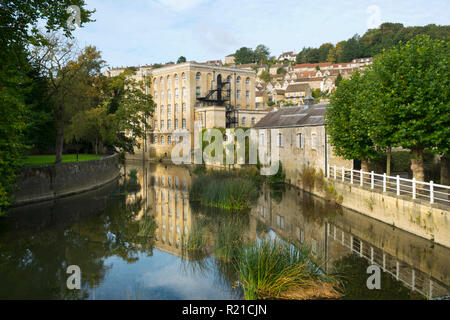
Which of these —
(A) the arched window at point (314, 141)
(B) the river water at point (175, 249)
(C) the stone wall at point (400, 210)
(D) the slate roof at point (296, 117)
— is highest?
(D) the slate roof at point (296, 117)

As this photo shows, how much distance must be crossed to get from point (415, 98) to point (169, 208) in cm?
1280

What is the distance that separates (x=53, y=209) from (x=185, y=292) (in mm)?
12990

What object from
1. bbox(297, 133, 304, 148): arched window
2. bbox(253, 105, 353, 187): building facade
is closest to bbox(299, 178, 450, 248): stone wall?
bbox(253, 105, 353, 187): building facade

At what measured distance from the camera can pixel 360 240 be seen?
44.8 ft

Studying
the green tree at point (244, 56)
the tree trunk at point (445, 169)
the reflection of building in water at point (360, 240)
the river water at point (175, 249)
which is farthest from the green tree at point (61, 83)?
the green tree at point (244, 56)

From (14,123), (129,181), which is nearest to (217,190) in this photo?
(14,123)

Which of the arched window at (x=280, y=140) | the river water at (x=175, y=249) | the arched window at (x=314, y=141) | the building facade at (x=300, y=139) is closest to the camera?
the river water at (x=175, y=249)

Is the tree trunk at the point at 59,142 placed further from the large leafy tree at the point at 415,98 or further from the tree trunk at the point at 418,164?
the tree trunk at the point at 418,164

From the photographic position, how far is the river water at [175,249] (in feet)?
30.7

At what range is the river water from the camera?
30.7 ft

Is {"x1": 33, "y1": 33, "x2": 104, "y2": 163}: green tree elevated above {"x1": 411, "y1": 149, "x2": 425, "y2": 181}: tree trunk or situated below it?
above

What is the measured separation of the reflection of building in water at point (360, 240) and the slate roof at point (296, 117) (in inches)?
272

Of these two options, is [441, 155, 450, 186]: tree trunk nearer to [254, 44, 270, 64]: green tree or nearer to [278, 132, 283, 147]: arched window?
[278, 132, 283, 147]: arched window

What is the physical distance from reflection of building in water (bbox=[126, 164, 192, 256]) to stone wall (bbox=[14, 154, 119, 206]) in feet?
12.2
